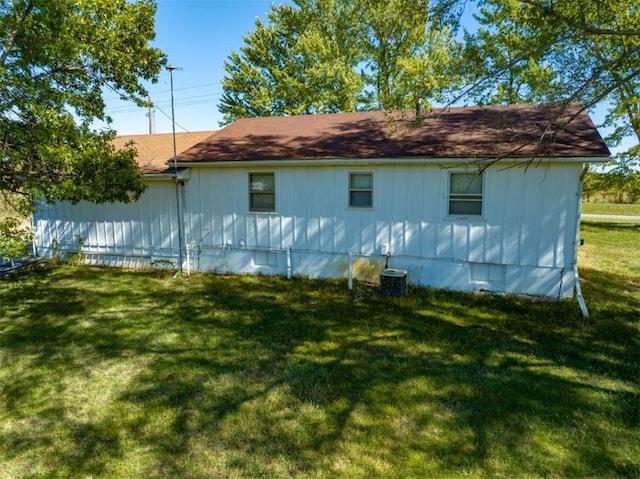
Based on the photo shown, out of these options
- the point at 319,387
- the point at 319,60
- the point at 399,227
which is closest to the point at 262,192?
the point at 399,227

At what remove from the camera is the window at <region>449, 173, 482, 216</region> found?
7680mm

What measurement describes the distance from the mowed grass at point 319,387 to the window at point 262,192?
248 centimetres

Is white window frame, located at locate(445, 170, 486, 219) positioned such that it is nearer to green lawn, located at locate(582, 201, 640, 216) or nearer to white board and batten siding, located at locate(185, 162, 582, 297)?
white board and batten siding, located at locate(185, 162, 582, 297)

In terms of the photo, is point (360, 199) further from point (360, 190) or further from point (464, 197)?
point (464, 197)

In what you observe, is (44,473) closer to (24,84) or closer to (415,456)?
(415,456)

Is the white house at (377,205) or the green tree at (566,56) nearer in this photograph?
the green tree at (566,56)

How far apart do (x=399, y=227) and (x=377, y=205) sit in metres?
0.65

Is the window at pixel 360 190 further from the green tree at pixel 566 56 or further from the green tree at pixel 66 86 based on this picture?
the green tree at pixel 66 86

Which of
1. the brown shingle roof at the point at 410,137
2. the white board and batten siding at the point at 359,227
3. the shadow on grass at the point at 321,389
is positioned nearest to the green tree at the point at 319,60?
the brown shingle roof at the point at 410,137

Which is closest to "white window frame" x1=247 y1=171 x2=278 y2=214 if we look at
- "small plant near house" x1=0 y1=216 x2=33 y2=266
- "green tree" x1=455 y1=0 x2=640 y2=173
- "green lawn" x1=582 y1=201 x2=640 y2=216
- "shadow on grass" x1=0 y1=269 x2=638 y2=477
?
"shadow on grass" x1=0 y1=269 x2=638 y2=477

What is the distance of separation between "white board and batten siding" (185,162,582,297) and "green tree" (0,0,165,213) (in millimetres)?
2623

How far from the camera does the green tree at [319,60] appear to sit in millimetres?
19656

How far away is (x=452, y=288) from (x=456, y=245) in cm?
88

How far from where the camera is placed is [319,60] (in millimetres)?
20266
